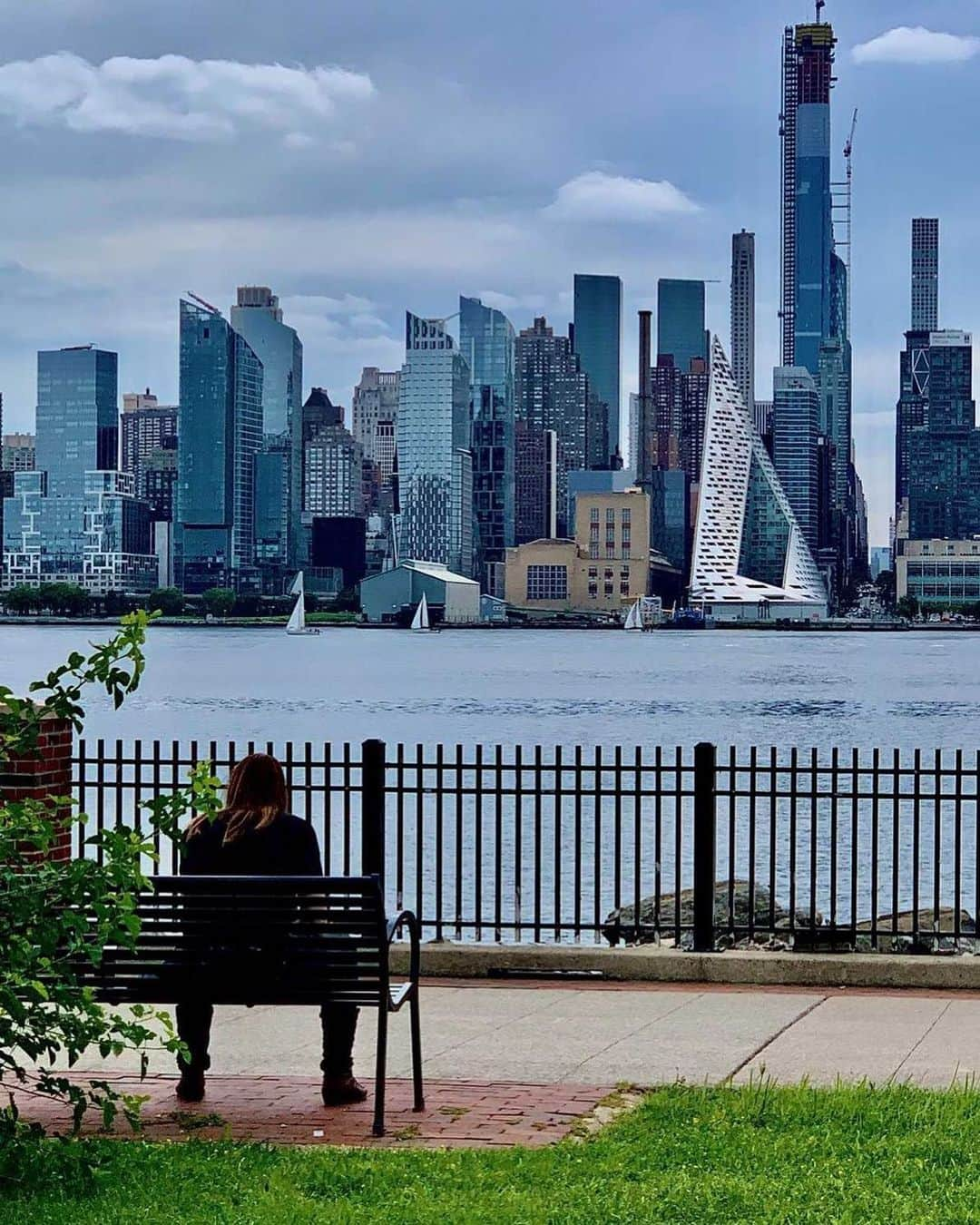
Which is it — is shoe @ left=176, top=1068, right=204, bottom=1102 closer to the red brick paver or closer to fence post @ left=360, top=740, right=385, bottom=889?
the red brick paver

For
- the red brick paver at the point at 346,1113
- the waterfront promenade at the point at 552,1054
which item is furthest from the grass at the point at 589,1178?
the waterfront promenade at the point at 552,1054

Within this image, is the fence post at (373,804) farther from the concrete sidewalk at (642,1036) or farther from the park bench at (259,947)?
the park bench at (259,947)

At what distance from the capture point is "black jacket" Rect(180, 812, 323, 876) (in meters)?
7.87

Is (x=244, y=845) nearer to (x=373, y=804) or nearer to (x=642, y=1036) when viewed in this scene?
(x=642, y=1036)

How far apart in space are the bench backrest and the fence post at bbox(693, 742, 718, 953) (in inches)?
163

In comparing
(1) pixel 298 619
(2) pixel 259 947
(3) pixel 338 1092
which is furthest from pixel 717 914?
(1) pixel 298 619

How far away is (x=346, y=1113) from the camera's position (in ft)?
24.3

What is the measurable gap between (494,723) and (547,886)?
44.1 m

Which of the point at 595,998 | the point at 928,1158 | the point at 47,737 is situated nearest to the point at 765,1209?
the point at 928,1158

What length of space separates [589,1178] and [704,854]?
497 centimetres

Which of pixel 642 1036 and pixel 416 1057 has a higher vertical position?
pixel 416 1057

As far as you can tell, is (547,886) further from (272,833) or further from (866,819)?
(272,833)

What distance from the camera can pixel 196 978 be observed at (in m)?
7.41

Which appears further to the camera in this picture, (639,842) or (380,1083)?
(639,842)
